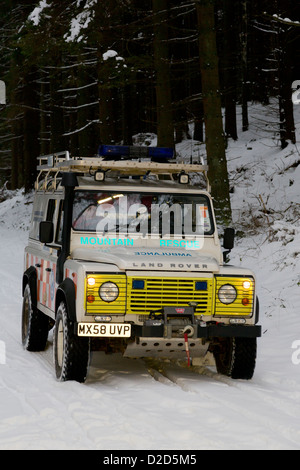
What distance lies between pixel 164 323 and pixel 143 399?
0.85 metres

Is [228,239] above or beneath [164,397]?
above

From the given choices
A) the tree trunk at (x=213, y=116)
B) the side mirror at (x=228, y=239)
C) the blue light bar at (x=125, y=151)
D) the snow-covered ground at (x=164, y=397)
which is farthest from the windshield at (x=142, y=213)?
the tree trunk at (x=213, y=116)

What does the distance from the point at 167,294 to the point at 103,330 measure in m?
0.82

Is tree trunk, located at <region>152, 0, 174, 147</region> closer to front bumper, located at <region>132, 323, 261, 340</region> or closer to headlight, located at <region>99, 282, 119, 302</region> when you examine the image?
front bumper, located at <region>132, 323, 261, 340</region>

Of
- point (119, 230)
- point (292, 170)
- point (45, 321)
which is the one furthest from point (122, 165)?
point (292, 170)

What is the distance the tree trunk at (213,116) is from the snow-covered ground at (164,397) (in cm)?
195

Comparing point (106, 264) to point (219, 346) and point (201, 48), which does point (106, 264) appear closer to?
point (219, 346)

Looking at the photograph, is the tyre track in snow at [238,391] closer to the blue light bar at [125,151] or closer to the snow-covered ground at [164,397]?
the snow-covered ground at [164,397]

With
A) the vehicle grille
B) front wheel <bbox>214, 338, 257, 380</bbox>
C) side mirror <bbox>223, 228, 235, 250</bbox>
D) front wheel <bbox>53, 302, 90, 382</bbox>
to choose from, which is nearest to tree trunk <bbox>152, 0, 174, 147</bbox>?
side mirror <bbox>223, 228, 235, 250</bbox>

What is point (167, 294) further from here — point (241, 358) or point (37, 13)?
point (37, 13)

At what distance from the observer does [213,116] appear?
1589 centimetres

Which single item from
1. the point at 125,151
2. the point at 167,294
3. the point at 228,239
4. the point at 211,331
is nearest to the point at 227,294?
the point at 211,331

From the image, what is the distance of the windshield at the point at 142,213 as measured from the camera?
9078 millimetres

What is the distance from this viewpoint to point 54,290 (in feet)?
29.7
